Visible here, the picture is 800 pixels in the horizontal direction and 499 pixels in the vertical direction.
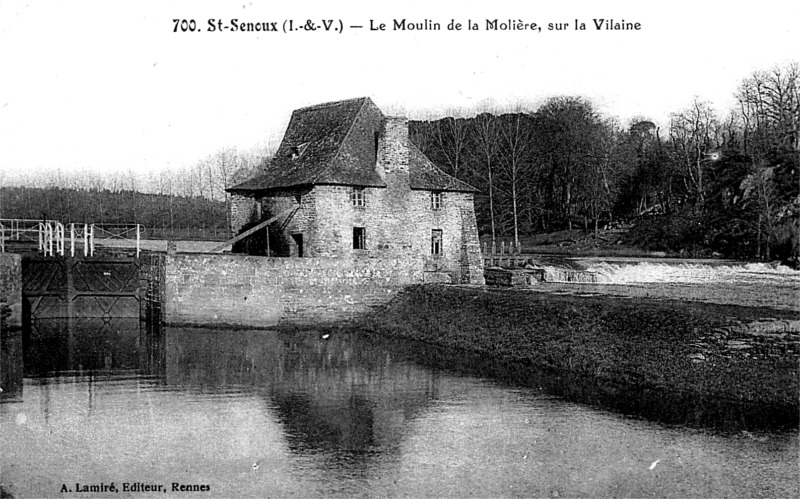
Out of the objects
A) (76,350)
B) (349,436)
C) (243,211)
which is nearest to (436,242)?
(243,211)

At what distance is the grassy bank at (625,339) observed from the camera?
15430 millimetres

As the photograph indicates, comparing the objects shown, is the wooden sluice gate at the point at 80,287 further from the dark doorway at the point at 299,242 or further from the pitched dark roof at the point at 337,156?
the dark doorway at the point at 299,242

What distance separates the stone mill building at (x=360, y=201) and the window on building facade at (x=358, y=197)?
34mm

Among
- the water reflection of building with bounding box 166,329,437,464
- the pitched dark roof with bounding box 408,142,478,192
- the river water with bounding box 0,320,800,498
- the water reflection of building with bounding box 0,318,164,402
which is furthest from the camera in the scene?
the pitched dark roof with bounding box 408,142,478,192

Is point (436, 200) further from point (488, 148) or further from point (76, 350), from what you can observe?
point (488, 148)

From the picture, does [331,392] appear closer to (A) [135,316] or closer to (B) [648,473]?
(B) [648,473]

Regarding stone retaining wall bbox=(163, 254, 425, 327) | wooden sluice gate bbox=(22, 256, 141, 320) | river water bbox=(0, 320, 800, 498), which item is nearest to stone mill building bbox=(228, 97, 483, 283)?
stone retaining wall bbox=(163, 254, 425, 327)

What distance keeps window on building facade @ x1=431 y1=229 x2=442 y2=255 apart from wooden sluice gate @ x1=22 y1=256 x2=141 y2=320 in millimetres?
10498

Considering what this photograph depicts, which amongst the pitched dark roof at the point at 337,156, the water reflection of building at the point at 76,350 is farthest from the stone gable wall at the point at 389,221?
the water reflection of building at the point at 76,350

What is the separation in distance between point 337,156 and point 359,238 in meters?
2.93

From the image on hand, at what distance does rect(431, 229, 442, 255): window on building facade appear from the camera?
1202 inches

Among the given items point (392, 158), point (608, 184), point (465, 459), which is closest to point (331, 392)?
point (465, 459)

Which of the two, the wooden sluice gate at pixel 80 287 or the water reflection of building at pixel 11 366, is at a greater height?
the wooden sluice gate at pixel 80 287

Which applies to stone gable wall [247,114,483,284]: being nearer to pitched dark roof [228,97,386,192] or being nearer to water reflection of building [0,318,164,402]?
pitched dark roof [228,97,386,192]
